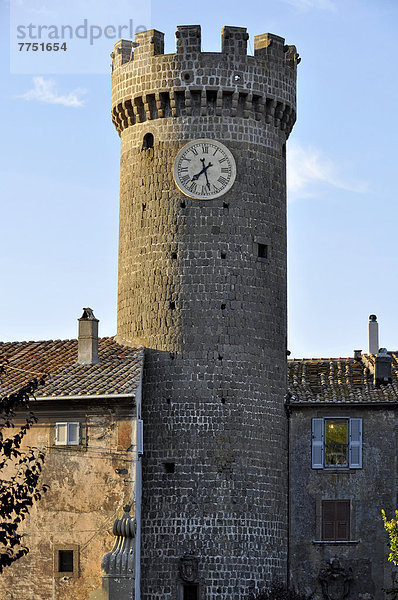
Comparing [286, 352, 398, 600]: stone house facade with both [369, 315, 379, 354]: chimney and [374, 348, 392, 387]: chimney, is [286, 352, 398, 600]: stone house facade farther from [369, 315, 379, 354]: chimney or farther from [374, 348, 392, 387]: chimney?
[369, 315, 379, 354]: chimney

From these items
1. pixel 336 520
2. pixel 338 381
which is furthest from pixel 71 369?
pixel 336 520

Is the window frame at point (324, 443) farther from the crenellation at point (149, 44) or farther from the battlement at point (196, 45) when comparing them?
the crenellation at point (149, 44)

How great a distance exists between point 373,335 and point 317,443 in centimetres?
545

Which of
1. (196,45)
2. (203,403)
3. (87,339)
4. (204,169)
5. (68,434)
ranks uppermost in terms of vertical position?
(196,45)

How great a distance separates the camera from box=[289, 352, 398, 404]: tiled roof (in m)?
45.2

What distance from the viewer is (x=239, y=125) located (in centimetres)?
4531

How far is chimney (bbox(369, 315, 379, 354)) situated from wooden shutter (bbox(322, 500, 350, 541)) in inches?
249

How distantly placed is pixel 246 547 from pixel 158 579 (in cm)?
285

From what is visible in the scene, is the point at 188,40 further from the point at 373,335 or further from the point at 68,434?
the point at 68,434

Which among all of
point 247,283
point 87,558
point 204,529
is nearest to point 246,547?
point 204,529

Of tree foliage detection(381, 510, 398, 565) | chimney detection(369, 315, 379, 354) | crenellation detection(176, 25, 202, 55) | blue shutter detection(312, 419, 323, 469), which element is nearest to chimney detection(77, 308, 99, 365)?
blue shutter detection(312, 419, 323, 469)

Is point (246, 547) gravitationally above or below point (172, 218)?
below

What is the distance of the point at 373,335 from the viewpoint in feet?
160

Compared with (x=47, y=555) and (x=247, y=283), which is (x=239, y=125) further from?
(x=47, y=555)
